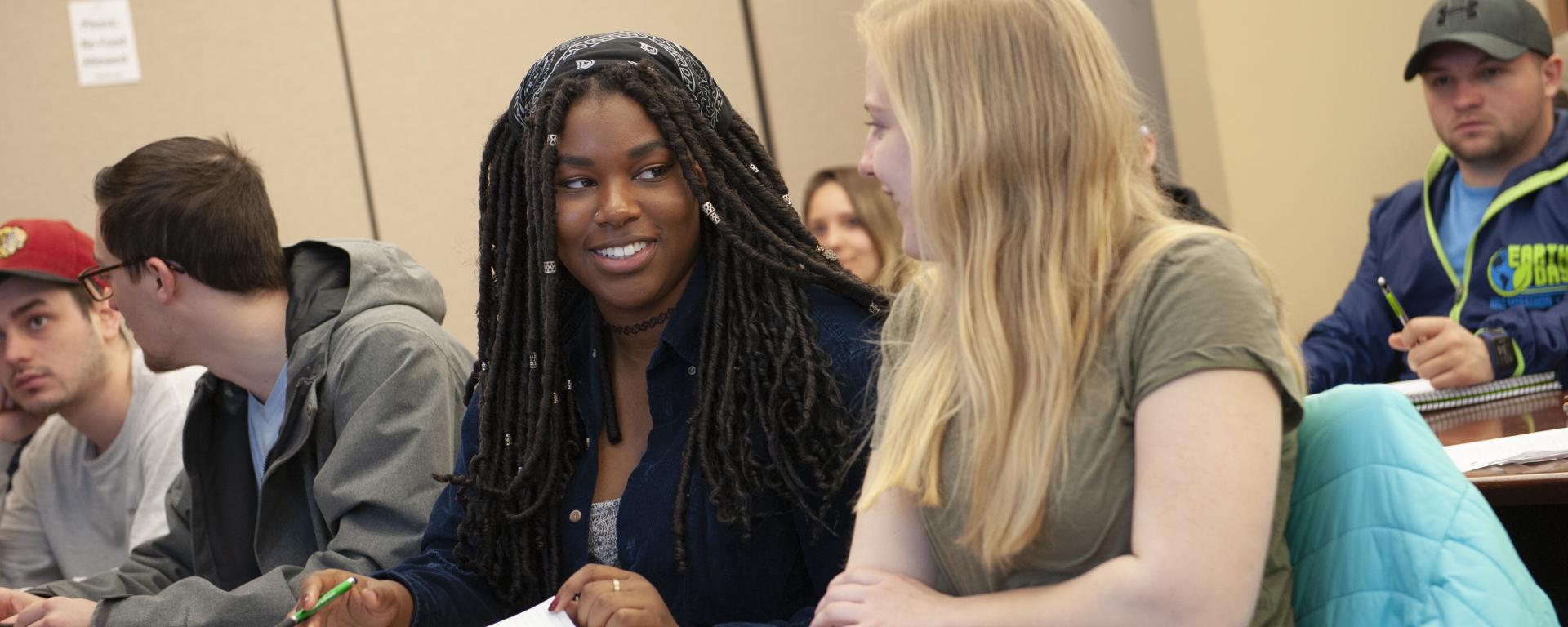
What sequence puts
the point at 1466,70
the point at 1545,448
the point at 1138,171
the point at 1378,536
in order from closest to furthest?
the point at 1378,536 < the point at 1138,171 < the point at 1545,448 < the point at 1466,70

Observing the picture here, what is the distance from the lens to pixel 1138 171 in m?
1.19

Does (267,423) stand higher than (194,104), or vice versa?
(194,104)

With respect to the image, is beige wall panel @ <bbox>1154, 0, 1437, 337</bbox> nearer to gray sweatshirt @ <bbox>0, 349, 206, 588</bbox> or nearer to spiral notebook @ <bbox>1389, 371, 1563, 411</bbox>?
spiral notebook @ <bbox>1389, 371, 1563, 411</bbox>

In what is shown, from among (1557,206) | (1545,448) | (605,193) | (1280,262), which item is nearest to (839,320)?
(605,193)

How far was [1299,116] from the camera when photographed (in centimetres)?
360

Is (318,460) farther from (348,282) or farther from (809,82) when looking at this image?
(809,82)

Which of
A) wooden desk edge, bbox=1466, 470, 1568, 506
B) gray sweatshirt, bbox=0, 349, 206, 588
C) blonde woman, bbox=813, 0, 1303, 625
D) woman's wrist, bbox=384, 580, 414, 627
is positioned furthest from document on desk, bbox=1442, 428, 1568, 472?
gray sweatshirt, bbox=0, 349, 206, 588

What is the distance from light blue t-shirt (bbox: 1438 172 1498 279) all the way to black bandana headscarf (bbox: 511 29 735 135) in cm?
166

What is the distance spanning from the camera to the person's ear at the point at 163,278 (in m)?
2.18

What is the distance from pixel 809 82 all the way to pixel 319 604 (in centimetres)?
245

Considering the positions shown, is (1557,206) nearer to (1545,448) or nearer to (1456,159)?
(1456,159)

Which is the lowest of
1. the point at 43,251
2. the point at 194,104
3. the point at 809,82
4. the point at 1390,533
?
the point at 1390,533

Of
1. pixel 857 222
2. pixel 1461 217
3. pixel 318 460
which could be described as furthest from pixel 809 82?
pixel 318 460

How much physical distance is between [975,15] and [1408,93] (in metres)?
2.85
